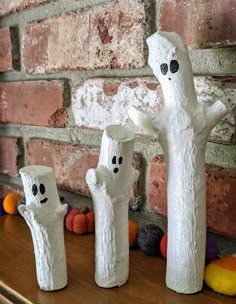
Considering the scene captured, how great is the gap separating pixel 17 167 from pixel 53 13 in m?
0.28

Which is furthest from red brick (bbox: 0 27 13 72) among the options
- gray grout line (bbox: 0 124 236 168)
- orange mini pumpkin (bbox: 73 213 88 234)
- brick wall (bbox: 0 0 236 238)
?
orange mini pumpkin (bbox: 73 213 88 234)

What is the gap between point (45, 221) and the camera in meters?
0.38

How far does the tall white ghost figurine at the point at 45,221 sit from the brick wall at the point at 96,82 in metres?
0.17

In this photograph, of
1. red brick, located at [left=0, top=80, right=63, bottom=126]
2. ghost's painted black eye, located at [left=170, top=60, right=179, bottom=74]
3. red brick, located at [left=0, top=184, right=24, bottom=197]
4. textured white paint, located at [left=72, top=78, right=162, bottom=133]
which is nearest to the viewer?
ghost's painted black eye, located at [left=170, top=60, right=179, bottom=74]

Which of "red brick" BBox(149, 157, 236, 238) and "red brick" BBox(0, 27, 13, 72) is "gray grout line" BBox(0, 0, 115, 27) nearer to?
"red brick" BBox(0, 27, 13, 72)

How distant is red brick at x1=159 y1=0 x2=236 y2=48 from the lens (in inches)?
16.7

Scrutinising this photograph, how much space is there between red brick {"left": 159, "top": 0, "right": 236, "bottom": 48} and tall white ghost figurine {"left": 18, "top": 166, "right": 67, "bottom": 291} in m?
0.22

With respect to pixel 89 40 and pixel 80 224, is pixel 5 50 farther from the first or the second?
pixel 80 224

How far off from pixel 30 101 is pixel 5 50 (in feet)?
0.37

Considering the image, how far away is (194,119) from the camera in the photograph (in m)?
0.37

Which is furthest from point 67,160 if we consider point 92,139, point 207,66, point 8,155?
point 207,66

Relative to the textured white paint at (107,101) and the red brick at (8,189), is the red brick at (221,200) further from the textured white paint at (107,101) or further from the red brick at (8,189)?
→ the red brick at (8,189)

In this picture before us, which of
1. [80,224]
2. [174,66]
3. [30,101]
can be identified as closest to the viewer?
[174,66]

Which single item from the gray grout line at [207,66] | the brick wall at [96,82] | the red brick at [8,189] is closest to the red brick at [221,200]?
the brick wall at [96,82]
